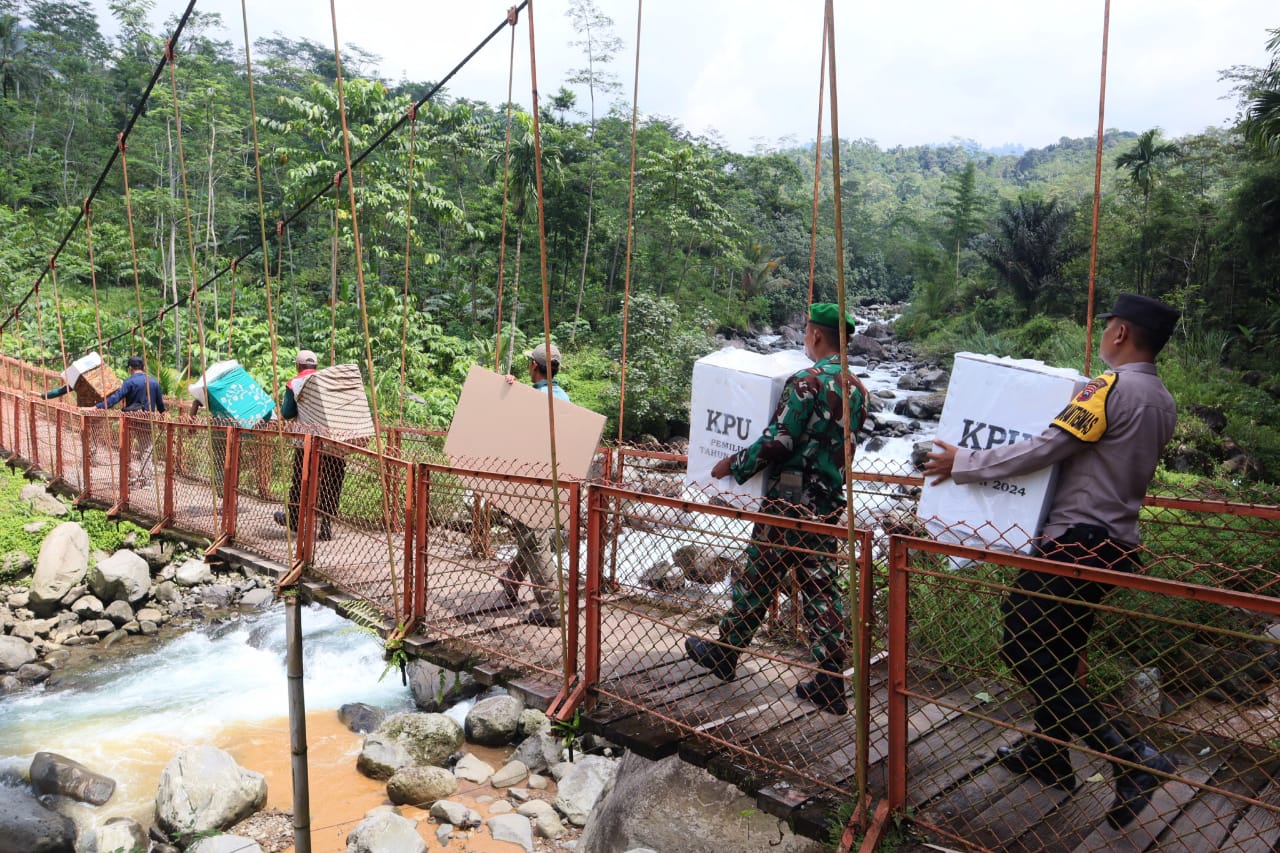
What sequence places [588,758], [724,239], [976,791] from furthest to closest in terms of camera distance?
[724,239] → [588,758] → [976,791]

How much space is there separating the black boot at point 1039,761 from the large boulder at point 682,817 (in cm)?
117

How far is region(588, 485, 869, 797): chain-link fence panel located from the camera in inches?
88.5

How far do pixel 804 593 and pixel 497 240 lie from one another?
19843mm

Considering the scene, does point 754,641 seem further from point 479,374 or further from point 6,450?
point 6,450

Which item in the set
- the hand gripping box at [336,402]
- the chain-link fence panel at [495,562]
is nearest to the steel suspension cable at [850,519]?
the chain-link fence panel at [495,562]

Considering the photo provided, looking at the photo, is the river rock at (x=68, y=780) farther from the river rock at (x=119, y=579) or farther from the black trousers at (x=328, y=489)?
the black trousers at (x=328, y=489)

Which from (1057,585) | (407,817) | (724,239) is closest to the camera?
(1057,585)

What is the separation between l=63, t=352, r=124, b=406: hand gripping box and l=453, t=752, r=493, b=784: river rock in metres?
5.61

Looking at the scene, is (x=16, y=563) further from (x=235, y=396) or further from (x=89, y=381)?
(x=235, y=396)

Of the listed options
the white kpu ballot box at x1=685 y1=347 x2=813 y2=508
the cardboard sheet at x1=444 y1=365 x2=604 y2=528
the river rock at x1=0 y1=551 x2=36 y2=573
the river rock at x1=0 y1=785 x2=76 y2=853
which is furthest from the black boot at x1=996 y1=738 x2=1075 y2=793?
the river rock at x1=0 y1=551 x2=36 y2=573

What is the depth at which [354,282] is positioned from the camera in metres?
17.2

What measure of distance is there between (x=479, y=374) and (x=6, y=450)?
9326mm

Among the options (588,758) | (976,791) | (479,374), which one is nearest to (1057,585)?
(976,791)

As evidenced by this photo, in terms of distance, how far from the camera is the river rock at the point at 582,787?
217 inches
